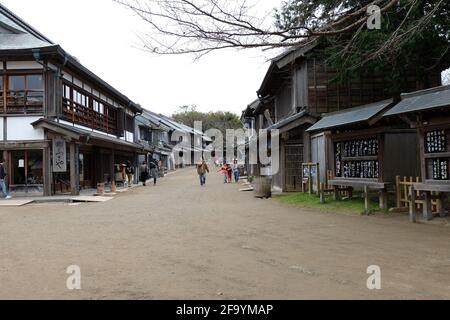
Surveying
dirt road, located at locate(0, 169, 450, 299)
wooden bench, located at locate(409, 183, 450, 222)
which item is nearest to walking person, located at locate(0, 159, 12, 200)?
dirt road, located at locate(0, 169, 450, 299)

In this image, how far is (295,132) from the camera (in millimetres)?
20188

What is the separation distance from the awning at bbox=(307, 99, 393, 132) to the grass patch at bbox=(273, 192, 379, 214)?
8.42 feet

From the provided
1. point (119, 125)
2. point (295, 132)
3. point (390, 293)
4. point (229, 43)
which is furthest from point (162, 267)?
point (119, 125)

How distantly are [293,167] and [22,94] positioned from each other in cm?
1277

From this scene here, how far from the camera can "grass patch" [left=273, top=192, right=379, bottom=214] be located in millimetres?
13142

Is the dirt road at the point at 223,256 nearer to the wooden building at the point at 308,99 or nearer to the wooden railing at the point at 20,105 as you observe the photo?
the wooden building at the point at 308,99

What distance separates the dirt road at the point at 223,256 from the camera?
521 centimetres

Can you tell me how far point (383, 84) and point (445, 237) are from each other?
38.7 feet

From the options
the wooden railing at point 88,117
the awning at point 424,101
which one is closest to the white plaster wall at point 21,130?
the wooden railing at point 88,117

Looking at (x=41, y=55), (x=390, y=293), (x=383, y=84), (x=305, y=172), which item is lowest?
(x=390, y=293)

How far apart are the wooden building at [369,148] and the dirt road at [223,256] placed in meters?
1.66
